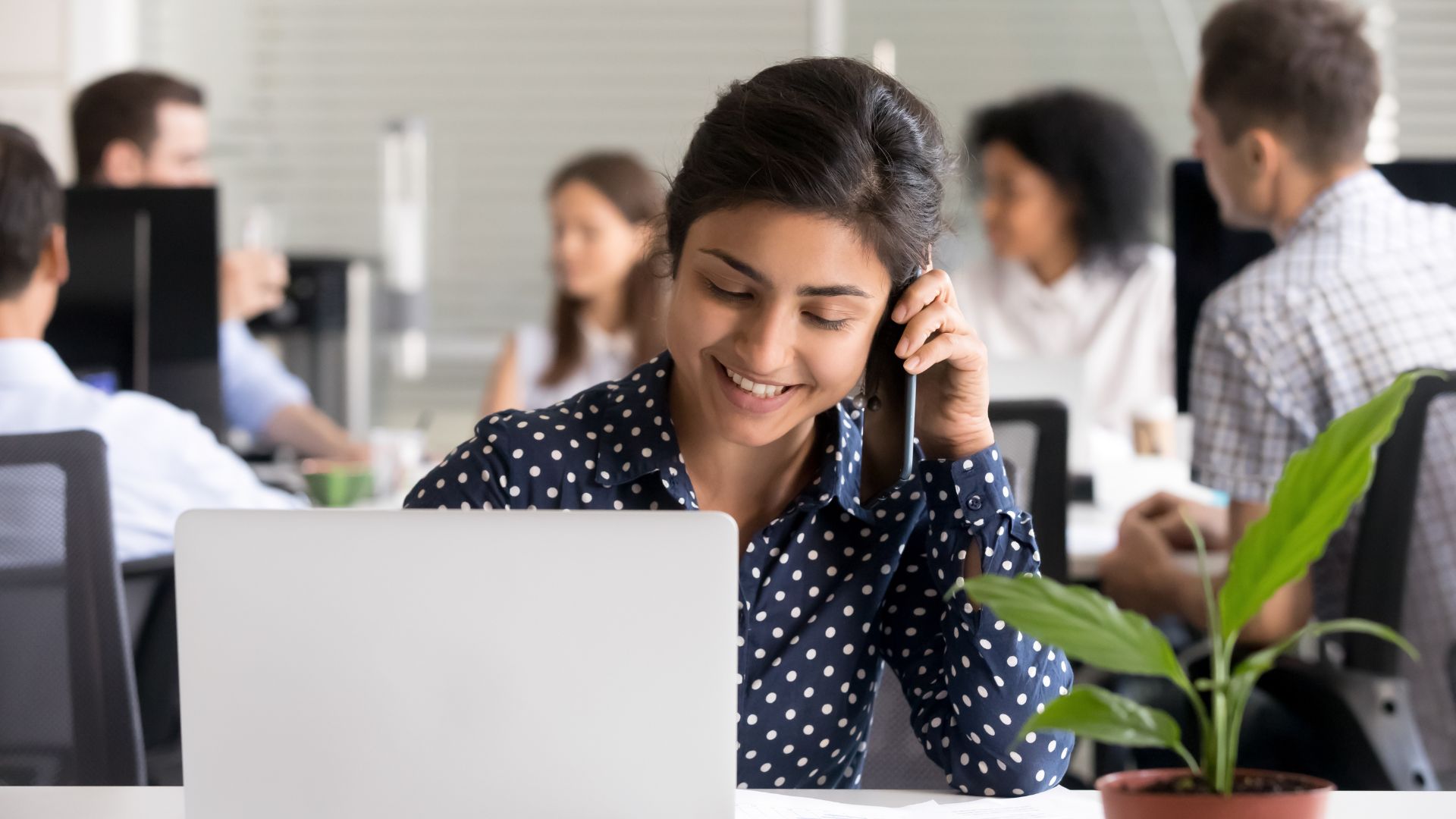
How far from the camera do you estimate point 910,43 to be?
5.21 meters

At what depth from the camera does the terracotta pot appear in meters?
0.82

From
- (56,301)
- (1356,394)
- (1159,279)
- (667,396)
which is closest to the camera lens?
(667,396)

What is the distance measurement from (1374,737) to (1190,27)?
12.5 ft

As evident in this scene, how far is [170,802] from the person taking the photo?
3.63 feet

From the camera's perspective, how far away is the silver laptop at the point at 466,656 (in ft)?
2.93

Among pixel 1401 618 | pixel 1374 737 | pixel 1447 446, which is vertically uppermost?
pixel 1447 446

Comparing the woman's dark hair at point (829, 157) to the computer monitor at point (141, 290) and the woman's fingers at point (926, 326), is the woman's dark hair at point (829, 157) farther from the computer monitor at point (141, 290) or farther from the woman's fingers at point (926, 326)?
the computer monitor at point (141, 290)

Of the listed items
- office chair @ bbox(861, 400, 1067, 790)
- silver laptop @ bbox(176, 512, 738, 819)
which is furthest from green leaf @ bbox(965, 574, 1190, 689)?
office chair @ bbox(861, 400, 1067, 790)

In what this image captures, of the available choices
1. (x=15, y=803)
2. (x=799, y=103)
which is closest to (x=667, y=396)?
(x=799, y=103)

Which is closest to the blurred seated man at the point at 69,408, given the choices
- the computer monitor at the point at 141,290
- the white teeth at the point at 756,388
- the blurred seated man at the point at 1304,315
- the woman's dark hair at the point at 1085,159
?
the computer monitor at the point at 141,290

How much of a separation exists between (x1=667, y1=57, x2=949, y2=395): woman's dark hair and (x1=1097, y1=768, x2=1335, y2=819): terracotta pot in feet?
1.92

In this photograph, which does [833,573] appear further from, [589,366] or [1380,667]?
[589,366]

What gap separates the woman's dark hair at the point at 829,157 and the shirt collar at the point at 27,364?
40.4 inches

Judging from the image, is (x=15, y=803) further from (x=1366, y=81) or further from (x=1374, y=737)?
(x=1366, y=81)
